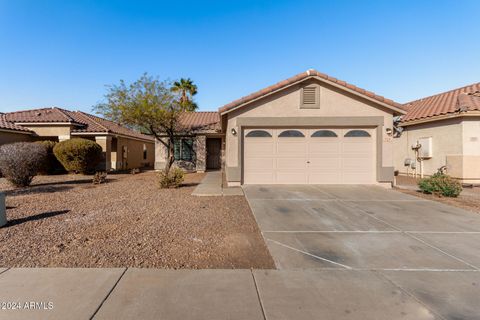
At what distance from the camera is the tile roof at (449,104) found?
38.3 feet

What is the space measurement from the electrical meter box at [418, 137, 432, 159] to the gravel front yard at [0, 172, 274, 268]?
12.2 metres

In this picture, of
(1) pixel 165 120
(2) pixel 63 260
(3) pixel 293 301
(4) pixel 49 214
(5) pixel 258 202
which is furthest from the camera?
(1) pixel 165 120

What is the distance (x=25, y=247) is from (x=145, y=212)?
101 inches

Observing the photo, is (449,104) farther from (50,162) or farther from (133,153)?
(50,162)

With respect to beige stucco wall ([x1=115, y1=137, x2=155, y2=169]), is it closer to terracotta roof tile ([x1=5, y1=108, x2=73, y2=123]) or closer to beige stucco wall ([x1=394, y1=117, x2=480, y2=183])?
terracotta roof tile ([x1=5, y1=108, x2=73, y2=123])

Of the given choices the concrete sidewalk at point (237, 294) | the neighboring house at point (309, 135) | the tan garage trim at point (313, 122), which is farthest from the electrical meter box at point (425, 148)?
the concrete sidewalk at point (237, 294)

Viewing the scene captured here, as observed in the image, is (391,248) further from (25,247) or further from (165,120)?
(165,120)

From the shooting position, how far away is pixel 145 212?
20.5 feet

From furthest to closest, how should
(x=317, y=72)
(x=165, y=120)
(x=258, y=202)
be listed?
(x=165, y=120)
(x=317, y=72)
(x=258, y=202)

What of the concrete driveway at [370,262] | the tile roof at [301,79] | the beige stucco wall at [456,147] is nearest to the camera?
the concrete driveway at [370,262]

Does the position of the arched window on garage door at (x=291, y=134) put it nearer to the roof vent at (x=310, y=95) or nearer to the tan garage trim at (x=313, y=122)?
the tan garage trim at (x=313, y=122)

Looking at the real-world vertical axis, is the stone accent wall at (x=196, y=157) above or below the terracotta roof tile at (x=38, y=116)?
below

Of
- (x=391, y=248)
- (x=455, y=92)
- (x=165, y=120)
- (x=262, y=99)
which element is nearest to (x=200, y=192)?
(x=262, y=99)

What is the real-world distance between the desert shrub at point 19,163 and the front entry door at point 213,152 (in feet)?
34.7
